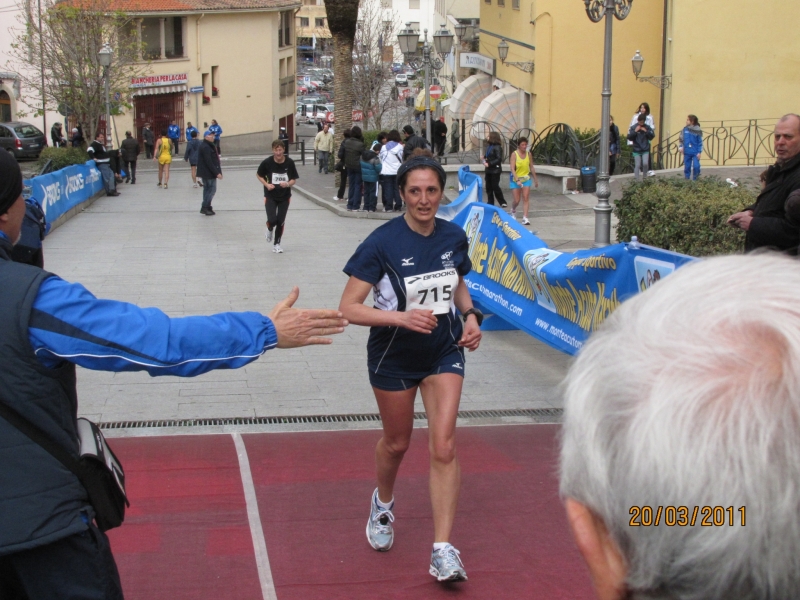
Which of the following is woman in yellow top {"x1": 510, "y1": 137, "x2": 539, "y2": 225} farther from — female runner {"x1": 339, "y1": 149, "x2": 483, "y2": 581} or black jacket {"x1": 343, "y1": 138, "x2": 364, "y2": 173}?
female runner {"x1": 339, "y1": 149, "x2": 483, "y2": 581}

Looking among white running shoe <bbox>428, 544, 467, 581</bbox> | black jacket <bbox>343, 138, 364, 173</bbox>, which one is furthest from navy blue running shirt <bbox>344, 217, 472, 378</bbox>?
black jacket <bbox>343, 138, 364, 173</bbox>

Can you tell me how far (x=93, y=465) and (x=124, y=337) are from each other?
424 millimetres

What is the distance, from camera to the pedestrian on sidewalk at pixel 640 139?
22.2m

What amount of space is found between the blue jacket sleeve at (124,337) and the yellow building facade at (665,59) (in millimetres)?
25734

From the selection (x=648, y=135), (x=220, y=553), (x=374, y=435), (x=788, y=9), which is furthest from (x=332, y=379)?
(x=788, y=9)

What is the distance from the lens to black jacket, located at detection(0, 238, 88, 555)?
2.46 metres

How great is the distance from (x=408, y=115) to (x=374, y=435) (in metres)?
52.6

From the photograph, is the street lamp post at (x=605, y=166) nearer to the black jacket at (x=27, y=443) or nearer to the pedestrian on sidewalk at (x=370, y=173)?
the pedestrian on sidewalk at (x=370, y=173)

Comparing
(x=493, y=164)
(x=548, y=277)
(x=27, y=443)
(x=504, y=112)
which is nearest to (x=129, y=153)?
(x=504, y=112)

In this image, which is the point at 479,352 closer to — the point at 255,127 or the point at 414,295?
the point at 414,295

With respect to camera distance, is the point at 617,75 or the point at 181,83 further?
the point at 181,83

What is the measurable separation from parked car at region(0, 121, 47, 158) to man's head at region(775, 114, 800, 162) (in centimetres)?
3690

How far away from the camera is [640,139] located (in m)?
22.2

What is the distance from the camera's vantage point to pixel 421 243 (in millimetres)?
4691
